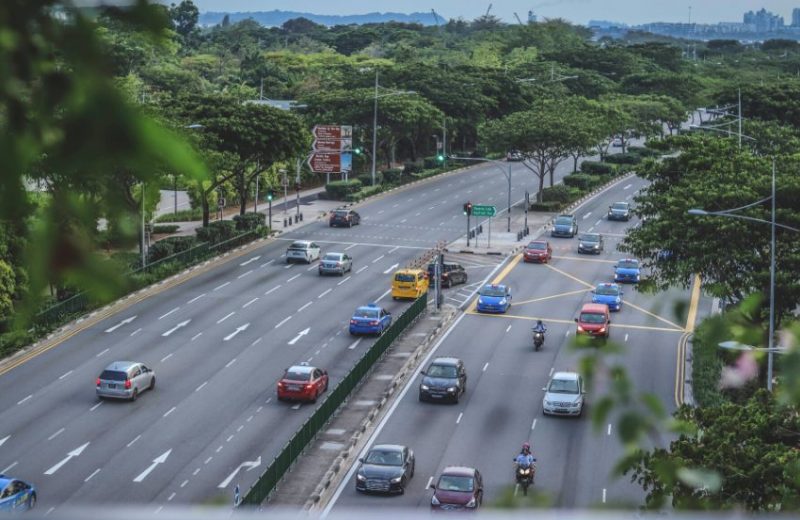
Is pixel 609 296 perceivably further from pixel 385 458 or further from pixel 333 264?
pixel 385 458

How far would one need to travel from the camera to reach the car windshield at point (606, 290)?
2206 inches

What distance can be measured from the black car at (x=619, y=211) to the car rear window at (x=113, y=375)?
50.6 m

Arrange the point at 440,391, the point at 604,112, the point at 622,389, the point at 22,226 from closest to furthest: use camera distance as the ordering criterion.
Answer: the point at 22,226, the point at 622,389, the point at 440,391, the point at 604,112

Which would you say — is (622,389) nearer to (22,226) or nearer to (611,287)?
(22,226)

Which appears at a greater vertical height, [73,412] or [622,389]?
[622,389]

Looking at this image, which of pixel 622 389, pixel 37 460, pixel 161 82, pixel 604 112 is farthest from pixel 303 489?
pixel 161 82

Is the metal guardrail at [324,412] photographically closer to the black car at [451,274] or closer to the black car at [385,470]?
the black car at [385,470]

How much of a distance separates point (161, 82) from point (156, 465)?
107567 mm

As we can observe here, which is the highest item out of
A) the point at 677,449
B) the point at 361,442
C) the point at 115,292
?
the point at 115,292

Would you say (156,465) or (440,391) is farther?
(440,391)

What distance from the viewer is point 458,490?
98.3 feet

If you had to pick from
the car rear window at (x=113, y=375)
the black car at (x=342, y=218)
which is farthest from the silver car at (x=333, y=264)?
the car rear window at (x=113, y=375)

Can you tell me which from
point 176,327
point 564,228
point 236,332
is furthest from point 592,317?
point 564,228

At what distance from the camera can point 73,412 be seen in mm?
38469
